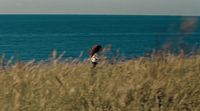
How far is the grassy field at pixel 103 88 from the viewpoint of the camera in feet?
18.8

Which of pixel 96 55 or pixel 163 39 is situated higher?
pixel 163 39

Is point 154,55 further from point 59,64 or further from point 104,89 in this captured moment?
point 104,89

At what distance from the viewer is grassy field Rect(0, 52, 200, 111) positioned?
18.8 ft

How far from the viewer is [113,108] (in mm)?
5621

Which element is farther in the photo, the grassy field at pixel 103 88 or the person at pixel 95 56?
the person at pixel 95 56

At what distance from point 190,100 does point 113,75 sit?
161cm

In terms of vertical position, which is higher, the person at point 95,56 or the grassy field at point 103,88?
the grassy field at point 103,88

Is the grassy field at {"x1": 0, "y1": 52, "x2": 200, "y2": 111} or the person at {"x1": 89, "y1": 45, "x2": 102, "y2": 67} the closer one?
the grassy field at {"x1": 0, "y1": 52, "x2": 200, "y2": 111}

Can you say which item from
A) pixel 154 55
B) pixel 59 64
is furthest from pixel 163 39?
pixel 59 64

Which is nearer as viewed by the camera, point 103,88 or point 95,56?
point 103,88

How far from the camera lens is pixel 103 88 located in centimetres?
632

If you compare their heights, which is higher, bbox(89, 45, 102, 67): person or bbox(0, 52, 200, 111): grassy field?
bbox(0, 52, 200, 111): grassy field

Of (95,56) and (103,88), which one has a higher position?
(103,88)

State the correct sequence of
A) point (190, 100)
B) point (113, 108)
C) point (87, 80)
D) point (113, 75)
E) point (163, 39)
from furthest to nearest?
point (163, 39) → point (113, 75) → point (87, 80) → point (190, 100) → point (113, 108)
